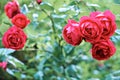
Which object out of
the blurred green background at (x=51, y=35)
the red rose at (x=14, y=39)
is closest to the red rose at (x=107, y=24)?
Answer: the blurred green background at (x=51, y=35)

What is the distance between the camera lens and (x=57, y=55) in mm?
1623

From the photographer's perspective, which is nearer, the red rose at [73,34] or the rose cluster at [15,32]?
the red rose at [73,34]

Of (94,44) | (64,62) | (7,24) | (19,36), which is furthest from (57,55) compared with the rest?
(94,44)

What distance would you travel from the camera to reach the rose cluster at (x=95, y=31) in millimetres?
1021

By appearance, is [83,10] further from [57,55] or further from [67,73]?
[67,73]

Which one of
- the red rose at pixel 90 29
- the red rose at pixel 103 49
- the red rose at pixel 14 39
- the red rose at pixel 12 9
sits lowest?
the red rose at pixel 103 49

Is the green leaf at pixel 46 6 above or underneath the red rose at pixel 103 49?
above

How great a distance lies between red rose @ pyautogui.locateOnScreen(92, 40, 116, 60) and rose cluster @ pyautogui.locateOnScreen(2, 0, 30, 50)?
24cm

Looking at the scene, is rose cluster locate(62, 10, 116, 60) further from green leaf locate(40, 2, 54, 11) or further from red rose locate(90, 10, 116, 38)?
green leaf locate(40, 2, 54, 11)

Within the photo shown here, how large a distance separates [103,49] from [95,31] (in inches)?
4.1

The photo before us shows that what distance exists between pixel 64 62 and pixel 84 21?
68cm

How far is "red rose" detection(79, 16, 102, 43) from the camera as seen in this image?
1.02 m

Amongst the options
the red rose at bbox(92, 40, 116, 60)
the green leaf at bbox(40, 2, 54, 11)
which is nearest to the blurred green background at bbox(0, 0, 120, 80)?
the green leaf at bbox(40, 2, 54, 11)

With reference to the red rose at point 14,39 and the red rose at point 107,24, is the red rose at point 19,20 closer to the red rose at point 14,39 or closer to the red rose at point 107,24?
the red rose at point 14,39
